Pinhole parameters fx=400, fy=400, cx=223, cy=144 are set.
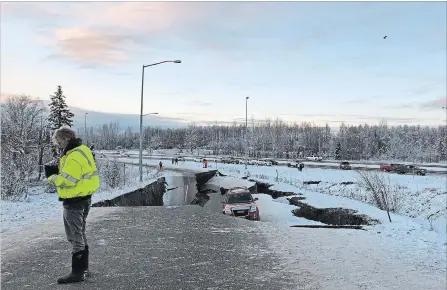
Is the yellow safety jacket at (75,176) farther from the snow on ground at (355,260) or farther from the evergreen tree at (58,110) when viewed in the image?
the evergreen tree at (58,110)

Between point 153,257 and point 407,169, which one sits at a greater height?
point 153,257

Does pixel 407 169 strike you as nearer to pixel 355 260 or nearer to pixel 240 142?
pixel 355 260

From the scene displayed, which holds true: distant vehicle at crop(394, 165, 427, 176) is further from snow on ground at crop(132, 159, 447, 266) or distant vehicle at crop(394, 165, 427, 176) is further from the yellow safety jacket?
the yellow safety jacket

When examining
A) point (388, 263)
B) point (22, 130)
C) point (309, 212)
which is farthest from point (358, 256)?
point (22, 130)

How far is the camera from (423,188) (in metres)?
32.6

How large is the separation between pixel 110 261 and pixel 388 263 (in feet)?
18.6

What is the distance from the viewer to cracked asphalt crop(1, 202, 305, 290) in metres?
6.66

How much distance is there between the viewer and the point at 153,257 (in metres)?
8.25

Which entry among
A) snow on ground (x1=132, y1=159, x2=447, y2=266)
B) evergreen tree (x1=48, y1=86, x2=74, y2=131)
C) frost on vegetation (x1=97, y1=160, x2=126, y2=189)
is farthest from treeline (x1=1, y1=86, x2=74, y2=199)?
snow on ground (x1=132, y1=159, x2=447, y2=266)

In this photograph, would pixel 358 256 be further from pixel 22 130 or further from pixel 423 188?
pixel 22 130

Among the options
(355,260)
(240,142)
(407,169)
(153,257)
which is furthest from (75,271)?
(240,142)

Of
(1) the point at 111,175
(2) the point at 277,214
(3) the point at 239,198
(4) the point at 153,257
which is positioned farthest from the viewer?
(1) the point at 111,175

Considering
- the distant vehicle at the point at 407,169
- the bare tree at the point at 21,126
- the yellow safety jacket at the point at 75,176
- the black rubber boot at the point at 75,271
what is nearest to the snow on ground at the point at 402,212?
the black rubber boot at the point at 75,271

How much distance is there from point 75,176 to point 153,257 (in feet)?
10.1
